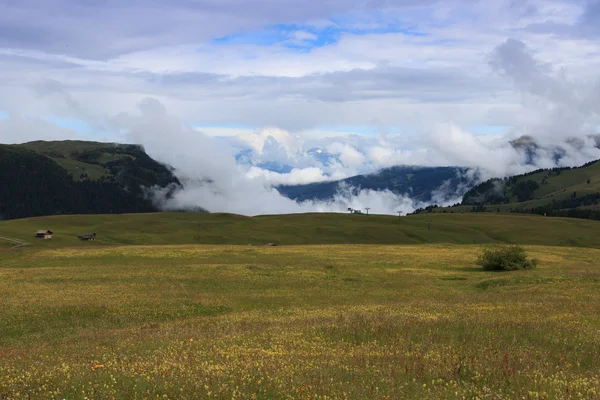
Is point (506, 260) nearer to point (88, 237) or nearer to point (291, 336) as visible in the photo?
point (291, 336)

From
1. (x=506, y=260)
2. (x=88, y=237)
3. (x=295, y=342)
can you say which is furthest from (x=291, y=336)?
(x=88, y=237)

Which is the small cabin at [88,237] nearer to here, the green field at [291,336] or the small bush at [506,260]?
the green field at [291,336]

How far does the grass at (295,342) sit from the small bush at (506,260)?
17.3 m

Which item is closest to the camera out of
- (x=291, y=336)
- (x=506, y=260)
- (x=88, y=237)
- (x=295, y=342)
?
(x=295, y=342)

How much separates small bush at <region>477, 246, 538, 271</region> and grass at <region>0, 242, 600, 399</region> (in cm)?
1727

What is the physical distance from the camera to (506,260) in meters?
70.2

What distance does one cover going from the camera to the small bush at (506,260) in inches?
2752

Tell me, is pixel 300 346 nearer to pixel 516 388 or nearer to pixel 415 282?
pixel 516 388

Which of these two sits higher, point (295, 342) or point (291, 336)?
point (295, 342)

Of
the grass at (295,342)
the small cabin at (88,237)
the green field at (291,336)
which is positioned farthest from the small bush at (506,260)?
the small cabin at (88,237)

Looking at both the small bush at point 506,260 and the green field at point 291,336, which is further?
the small bush at point 506,260

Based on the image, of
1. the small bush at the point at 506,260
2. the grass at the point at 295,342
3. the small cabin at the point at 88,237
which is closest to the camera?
the grass at the point at 295,342

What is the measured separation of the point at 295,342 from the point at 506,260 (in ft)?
191

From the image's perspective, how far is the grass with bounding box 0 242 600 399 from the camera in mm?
12609
